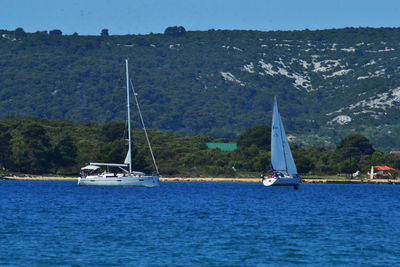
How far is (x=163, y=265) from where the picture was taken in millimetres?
37000

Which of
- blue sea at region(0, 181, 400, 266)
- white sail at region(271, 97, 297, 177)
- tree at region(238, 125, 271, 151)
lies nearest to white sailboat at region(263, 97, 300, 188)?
white sail at region(271, 97, 297, 177)

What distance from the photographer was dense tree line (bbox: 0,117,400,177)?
5664 inches

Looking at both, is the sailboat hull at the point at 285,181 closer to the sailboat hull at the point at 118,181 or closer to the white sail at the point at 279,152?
the white sail at the point at 279,152

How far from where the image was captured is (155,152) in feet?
586

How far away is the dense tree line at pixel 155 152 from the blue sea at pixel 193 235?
68357 mm

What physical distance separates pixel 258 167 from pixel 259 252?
389ft

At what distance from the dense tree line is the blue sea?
224 feet

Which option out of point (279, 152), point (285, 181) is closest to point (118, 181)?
point (279, 152)

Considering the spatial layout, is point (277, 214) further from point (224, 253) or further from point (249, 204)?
point (224, 253)

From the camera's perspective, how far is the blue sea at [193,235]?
39.2m

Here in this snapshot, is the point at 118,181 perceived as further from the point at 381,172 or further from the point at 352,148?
the point at 352,148

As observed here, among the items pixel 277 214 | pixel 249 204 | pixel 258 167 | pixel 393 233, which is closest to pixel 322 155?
pixel 258 167

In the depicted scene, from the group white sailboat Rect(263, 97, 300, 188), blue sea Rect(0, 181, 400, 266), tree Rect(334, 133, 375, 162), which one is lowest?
blue sea Rect(0, 181, 400, 266)

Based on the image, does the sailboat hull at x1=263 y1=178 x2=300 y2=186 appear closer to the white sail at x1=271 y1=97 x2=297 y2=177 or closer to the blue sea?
the white sail at x1=271 y1=97 x2=297 y2=177
